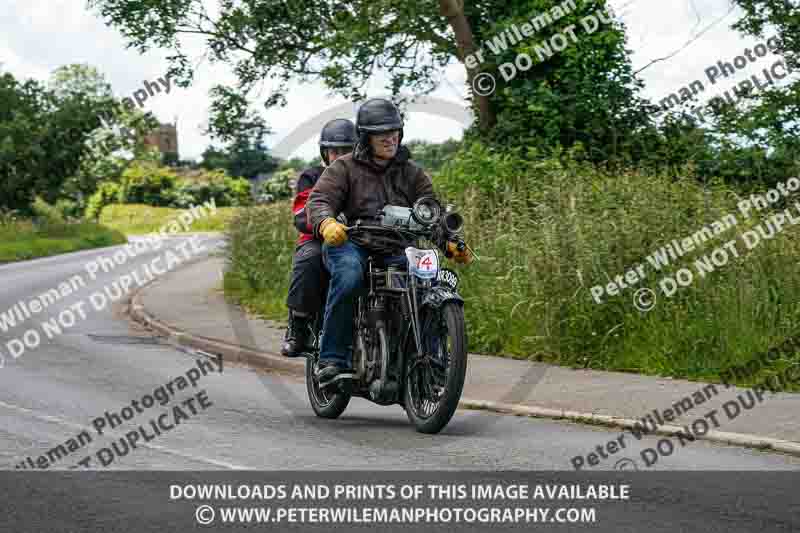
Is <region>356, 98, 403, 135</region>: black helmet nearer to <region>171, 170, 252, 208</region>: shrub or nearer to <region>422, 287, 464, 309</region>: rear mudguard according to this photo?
<region>422, 287, 464, 309</region>: rear mudguard

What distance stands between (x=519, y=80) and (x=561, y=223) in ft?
27.5

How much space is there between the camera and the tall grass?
10.6 metres

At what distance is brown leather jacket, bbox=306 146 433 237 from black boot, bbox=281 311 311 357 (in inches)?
39.4

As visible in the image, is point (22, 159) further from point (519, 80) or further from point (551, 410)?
point (551, 410)

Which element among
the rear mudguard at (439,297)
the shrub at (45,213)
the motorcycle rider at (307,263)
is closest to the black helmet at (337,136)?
the motorcycle rider at (307,263)

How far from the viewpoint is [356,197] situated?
8516 mm

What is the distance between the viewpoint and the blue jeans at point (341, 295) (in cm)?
831
